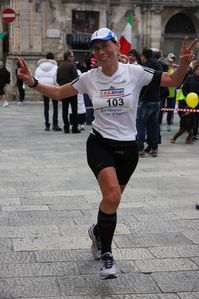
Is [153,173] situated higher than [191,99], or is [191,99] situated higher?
[191,99]

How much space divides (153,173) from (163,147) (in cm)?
291

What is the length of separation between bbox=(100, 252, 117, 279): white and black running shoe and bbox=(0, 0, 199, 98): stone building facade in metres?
20.8

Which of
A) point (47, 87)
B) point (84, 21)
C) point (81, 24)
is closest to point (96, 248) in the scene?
point (47, 87)

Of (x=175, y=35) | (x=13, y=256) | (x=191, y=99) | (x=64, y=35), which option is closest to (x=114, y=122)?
(x=13, y=256)

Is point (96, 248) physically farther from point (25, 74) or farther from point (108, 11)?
point (108, 11)

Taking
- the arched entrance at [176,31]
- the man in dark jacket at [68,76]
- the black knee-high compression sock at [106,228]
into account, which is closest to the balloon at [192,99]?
the man in dark jacket at [68,76]

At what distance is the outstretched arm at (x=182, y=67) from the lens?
4.26 metres

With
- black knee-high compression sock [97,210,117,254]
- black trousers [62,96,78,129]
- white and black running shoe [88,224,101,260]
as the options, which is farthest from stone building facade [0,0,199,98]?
black knee-high compression sock [97,210,117,254]

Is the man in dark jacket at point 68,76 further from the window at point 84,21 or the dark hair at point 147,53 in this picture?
the window at point 84,21

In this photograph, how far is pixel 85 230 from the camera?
17.9 feet

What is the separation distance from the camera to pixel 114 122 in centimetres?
426

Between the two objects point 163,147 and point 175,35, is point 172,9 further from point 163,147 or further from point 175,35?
point 163,147

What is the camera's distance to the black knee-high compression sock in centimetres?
419

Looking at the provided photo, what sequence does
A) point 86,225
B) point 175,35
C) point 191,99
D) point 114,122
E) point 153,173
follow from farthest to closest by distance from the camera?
point 175,35 < point 191,99 < point 153,173 < point 86,225 < point 114,122
